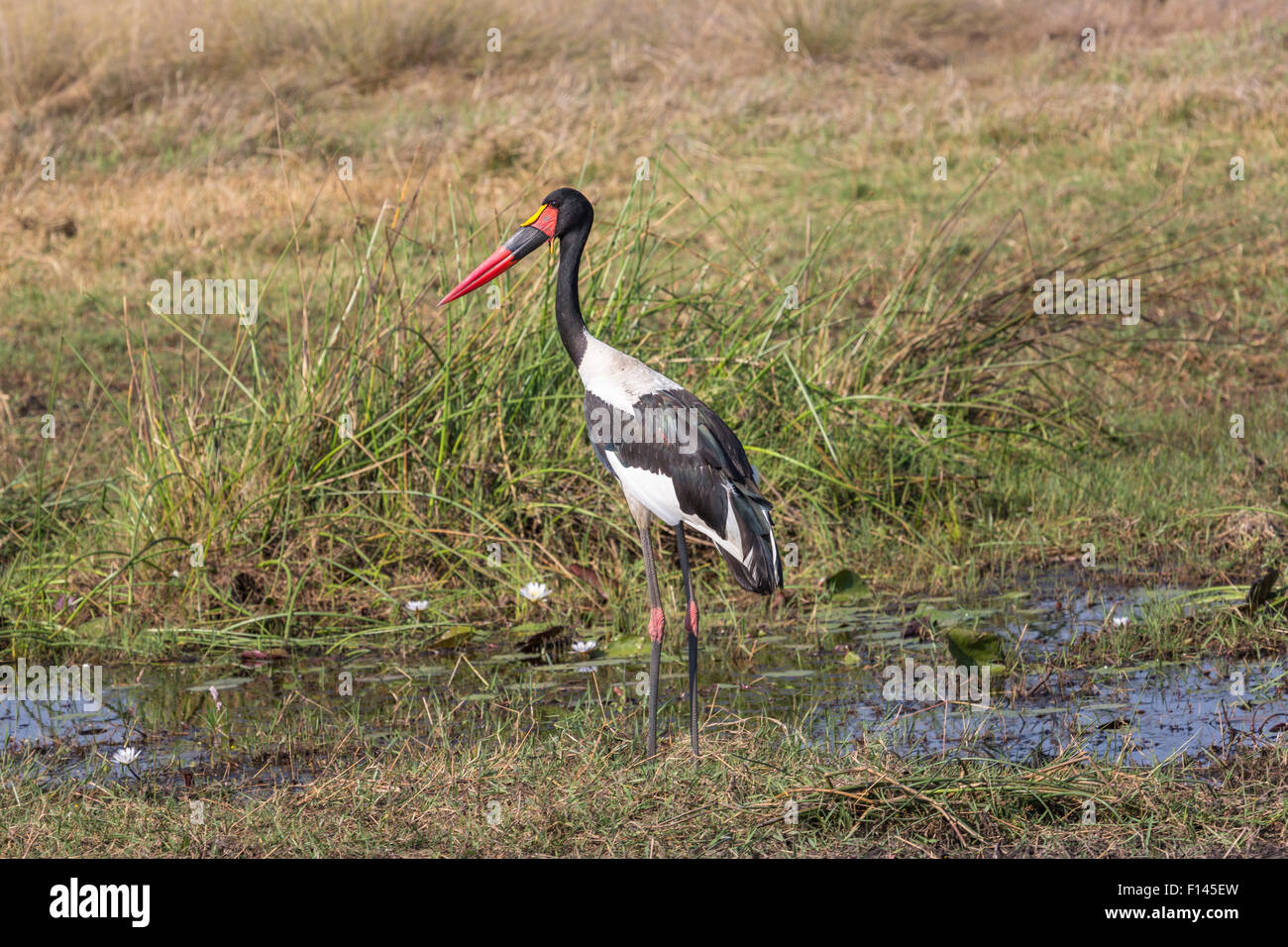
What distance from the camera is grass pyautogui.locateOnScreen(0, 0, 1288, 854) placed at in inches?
144

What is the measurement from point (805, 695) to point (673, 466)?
836 millimetres

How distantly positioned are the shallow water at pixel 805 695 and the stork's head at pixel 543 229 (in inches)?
47.1

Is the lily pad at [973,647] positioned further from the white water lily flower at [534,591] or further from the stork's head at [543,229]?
the stork's head at [543,229]

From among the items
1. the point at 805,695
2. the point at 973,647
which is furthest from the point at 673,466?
the point at 973,647

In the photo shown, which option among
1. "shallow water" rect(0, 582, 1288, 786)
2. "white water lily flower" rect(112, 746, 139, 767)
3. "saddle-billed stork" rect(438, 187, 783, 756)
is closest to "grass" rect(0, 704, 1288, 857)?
"white water lily flower" rect(112, 746, 139, 767)

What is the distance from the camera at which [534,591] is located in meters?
5.25

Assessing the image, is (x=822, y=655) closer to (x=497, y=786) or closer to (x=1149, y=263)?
(x=497, y=786)

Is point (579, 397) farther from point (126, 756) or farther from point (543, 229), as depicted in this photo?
point (126, 756)

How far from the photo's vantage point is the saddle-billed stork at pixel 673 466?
425 centimetres

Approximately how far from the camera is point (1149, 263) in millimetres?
8812

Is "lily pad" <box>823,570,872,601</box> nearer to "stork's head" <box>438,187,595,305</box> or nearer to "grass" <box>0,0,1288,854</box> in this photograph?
"grass" <box>0,0,1288,854</box>

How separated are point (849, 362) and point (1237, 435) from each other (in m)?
1.80

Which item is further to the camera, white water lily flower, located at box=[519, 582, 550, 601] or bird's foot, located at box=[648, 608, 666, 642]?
white water lily flower, located at box=[519, 582, 550, 601]

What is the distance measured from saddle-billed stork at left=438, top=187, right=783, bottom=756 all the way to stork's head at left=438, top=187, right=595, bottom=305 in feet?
0.76
